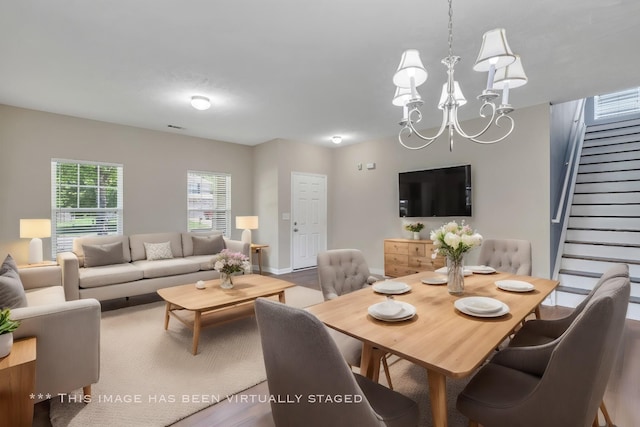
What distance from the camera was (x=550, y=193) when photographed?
380 centimetres

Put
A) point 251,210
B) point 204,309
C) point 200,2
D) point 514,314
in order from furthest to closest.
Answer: point 251,210, point 204,309, point 200,2, point 514,314

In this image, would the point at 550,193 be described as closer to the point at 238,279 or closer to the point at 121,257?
the point at 238,279

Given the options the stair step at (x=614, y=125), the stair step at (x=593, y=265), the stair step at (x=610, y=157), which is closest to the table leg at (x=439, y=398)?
the stair step at (x=593, y=265)

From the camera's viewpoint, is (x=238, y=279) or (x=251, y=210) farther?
(x=251, y=210)

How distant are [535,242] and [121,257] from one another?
564cm

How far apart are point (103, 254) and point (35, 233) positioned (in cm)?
73

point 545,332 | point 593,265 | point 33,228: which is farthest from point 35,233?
point 593,265

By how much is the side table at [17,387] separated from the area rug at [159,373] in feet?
0.98

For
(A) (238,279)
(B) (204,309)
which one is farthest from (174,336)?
(A) (238,279)

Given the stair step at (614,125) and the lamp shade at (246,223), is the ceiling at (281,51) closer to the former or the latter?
the lamp shade at (246,223)

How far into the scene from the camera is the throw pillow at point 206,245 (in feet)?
16.0

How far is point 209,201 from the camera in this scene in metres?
5.75

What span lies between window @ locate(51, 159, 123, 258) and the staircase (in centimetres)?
649

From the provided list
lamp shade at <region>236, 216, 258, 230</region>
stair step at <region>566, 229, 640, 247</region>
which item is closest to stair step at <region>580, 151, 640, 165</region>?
stair step at <region>566, 229, 640, 247</region>
